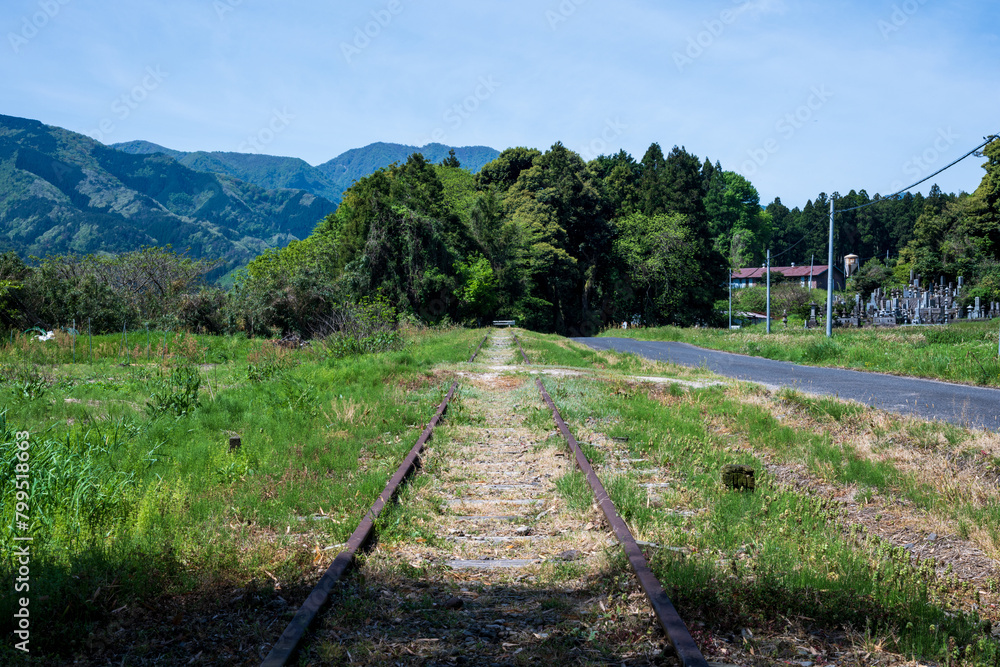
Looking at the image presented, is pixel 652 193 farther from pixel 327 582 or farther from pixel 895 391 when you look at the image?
pixel 327 582

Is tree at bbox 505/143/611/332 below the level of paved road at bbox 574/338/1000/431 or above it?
above

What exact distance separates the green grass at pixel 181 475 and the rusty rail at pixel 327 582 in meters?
0.16

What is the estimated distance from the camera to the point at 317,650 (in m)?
2.87

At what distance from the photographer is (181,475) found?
5672 millimetres

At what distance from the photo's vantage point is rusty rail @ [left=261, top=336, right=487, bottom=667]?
2752 mm

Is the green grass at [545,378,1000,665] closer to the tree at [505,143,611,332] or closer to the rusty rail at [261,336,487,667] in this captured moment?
the rusty rail at [261,336,487,667]

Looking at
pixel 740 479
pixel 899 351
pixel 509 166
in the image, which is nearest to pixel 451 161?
pixel 509 166

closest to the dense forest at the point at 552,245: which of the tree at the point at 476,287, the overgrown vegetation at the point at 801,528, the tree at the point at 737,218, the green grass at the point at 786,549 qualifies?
the tree at the point at 476,287

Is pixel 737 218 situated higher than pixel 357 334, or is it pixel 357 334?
pixel 737 218

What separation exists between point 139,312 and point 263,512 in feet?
79.3

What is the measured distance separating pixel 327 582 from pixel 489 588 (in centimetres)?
95

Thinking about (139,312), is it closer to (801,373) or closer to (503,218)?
(801,373)

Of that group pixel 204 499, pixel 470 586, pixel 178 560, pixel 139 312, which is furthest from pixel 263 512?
pixel 139 312

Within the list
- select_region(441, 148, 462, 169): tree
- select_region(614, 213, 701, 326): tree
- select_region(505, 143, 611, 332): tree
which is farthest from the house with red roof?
select_region(441, 148, 462, 169): tree
